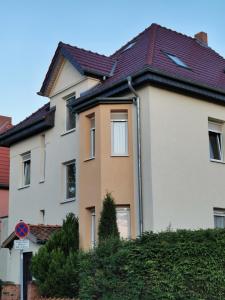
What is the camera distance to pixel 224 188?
19.1 meters

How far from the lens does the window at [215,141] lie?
64.4 ft

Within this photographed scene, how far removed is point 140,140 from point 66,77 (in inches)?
245

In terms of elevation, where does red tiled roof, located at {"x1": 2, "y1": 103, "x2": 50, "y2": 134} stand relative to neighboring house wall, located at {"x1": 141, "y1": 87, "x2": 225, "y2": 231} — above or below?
above

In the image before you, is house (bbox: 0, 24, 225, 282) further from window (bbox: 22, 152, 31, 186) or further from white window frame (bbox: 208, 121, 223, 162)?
window (bbox: 22, 152, 31, 186)

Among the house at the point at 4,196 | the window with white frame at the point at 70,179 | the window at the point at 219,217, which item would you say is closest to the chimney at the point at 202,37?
the window with white frame at the point at 70,179

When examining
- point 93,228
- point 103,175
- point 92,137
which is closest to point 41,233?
point 93,228

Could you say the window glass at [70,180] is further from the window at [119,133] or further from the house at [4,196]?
the house at [4,196]

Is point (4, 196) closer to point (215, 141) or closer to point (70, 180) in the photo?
point (70, 180)

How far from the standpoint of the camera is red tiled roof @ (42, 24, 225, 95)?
63.1 feet

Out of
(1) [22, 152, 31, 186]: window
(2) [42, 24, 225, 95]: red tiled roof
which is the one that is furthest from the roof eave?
(1) [22, 152, 31, 186]: window

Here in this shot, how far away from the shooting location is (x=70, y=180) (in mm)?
21797

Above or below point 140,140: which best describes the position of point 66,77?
above

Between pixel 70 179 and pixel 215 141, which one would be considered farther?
pixel 70 179

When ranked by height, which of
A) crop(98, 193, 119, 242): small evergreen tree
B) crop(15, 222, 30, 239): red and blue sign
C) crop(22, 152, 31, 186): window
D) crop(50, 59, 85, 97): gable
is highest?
crop(50, 59, 85, 97): gable
